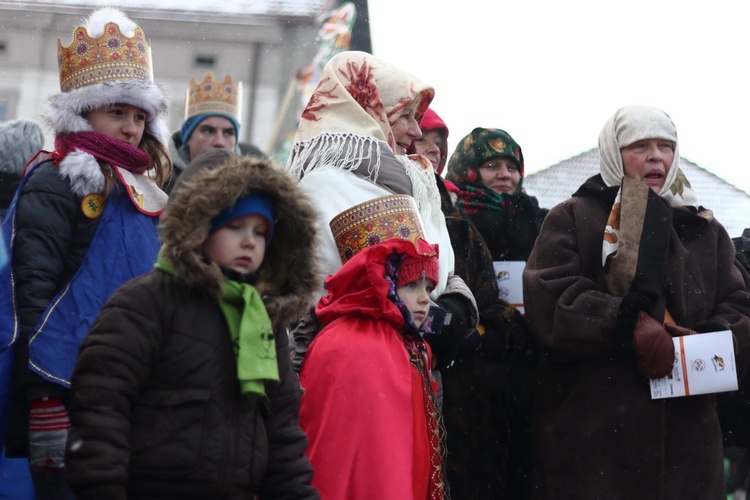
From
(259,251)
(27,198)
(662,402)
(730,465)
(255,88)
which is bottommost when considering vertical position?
(730,465)

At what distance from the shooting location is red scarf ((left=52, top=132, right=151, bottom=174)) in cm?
427

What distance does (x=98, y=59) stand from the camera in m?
4.45

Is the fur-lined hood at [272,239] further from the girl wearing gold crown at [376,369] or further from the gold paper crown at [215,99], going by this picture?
the gold paper crown at [215,99]

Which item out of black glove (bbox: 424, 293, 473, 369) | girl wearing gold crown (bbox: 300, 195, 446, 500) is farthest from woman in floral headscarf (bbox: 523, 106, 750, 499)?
girl wearing gold crown (bbox: 300, 195, 446, 500)

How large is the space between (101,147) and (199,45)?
18223mm

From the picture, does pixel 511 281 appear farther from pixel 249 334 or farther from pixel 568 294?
pixel 249 334

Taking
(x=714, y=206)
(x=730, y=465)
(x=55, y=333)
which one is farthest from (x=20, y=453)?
(x=714, y=206)

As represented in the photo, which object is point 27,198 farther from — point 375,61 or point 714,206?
point 714,206

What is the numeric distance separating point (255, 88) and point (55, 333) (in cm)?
1827

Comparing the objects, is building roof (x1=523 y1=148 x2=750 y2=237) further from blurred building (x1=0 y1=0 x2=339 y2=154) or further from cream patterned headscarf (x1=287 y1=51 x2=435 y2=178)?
blurred building (x1=0 y1=0 x2=339 y2=154)

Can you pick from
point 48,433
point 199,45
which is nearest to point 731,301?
point 48,433

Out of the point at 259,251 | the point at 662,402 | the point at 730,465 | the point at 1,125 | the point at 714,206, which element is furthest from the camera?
the point at 714,206

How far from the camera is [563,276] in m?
5.08

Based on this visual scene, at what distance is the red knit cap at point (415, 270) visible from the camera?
4266mm
